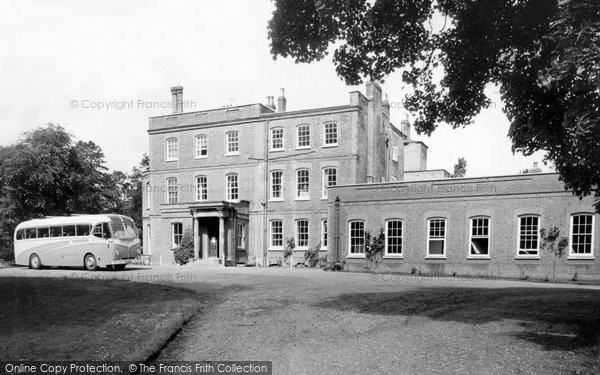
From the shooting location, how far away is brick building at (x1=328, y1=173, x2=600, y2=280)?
911 inches

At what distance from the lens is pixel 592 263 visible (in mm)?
22609

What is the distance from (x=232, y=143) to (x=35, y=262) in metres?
16.0

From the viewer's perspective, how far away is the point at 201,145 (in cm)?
3888

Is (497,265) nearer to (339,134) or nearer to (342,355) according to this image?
(339,134)

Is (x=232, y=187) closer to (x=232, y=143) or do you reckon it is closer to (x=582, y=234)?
(x=232, y=143)

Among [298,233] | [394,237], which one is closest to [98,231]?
[298,233]

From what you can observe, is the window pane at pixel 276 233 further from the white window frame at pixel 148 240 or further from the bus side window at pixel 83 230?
the bus side window at pixel 83 230

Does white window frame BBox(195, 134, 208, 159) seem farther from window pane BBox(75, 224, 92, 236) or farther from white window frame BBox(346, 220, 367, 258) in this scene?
white window frame BBox(346, 220, 367, 258)

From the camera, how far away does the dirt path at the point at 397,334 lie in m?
7.26

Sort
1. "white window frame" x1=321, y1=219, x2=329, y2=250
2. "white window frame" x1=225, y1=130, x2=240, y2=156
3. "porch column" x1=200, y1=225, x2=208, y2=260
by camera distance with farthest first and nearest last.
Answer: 1. "white window frame" x1=225, y1=130, x2=240, y2=156
2. "porch column" x1=200, y1=225, x2=208, y2=260
3. "white window frame" x1=321, y1=219, x2=329, y2=250

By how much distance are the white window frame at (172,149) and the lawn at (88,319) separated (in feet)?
83.4

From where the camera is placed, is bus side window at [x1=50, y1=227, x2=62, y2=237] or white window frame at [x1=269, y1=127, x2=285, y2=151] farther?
white window frame at [x1=269, y1=127, x2=285, y2=151]

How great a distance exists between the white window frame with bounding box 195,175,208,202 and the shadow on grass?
2558 cm

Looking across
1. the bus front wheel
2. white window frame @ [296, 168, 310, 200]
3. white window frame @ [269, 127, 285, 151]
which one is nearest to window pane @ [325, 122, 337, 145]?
white window frame @ [296, 168, 310, 200]
